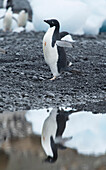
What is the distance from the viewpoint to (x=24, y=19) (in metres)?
10.7

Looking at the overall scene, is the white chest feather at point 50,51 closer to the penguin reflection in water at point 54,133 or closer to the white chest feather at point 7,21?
the penguin reflection in water at point 54,133

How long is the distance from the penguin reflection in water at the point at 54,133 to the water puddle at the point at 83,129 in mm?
33

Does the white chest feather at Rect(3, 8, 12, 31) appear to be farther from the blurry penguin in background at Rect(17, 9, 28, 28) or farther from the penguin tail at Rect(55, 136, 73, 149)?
the penguin tail at Rect(55, 136, 73, 149)

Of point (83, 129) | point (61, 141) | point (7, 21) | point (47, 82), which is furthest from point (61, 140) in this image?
point (7, 21)

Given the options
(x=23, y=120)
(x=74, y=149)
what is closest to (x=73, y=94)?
(x=23, y=120)

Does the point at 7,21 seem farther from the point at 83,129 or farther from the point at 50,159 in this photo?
the point at 50,159

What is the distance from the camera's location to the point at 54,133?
269 cm

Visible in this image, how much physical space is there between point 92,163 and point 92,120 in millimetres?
912

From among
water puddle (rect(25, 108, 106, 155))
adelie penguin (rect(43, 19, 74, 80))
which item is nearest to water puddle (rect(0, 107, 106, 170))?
water puddle (rect(25, 108, 106, 155))

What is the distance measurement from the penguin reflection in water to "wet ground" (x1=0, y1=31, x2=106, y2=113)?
32cm

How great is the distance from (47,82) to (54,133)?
1.56m

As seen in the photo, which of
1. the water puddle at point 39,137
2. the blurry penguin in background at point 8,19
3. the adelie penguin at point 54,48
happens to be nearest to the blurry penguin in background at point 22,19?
the blurry penguin in background at point 8,19

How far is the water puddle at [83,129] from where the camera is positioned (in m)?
2.43

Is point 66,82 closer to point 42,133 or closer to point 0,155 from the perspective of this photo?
point 42,133
